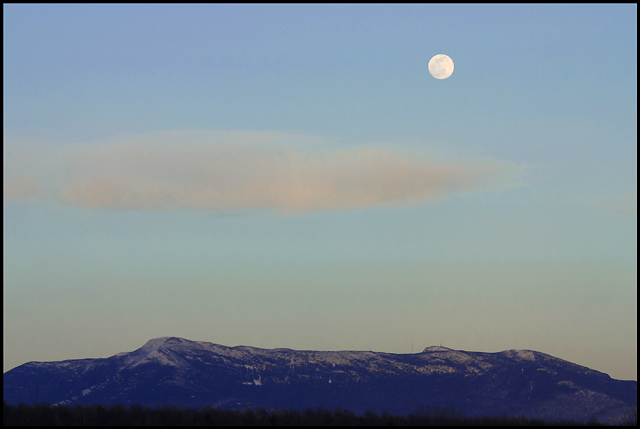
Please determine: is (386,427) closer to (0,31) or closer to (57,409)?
(57,409)

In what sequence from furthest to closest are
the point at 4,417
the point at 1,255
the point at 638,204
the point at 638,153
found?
the point at 4,417, the point at 638,204, the point at 638,153, the point at 1,255

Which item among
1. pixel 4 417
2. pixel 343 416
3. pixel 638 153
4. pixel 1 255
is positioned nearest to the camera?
pixel 1 255

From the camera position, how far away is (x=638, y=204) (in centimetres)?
6669

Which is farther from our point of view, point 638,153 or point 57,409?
point 57,409

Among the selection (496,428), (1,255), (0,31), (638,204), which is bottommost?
(496,428)

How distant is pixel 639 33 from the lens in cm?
6412

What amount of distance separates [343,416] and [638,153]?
66386mm

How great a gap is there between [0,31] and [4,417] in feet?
194

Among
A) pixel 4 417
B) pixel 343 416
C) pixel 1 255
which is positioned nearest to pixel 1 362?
pixel 1 255

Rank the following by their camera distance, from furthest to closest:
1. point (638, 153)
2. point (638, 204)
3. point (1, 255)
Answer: point (638, 204) → point (638, 153) → point (1, 255)

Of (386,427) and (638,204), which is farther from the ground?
(638,204)

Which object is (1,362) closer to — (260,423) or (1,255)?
(1,255)

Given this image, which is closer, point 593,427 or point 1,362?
point 1,362

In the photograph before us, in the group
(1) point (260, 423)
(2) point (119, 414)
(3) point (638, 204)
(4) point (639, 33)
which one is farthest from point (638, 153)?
(2) point (119, 414)
